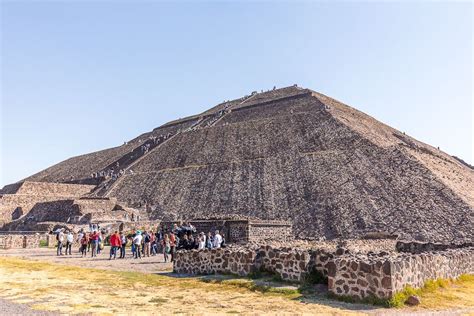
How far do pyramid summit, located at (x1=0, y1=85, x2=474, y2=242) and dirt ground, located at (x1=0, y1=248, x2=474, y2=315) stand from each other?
15.4m

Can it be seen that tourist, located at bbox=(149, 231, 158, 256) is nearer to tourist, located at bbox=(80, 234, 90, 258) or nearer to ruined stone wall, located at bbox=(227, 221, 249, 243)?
tourist, located at bbox=(80, 234, 90, 258)

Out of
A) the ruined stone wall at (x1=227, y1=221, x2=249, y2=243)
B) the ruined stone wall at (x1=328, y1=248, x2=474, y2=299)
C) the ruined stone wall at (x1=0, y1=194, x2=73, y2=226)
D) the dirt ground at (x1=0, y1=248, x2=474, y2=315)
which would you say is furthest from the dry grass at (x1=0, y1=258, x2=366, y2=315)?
the ruined stone wall at (x1=0, y1=194, x2=73, y2=226)

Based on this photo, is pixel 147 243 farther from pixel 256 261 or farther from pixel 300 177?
pixel 300 177

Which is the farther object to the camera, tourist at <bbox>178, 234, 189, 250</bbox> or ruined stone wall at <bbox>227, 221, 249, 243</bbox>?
ruined stone wall at <bbox>227, 221, 249, 243</bbox>

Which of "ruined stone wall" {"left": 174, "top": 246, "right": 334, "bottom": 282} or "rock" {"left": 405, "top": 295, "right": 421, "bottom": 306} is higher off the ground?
"ruined stone wall" {"left": 174, "top": 246, "right": 334, "bottom": 282}

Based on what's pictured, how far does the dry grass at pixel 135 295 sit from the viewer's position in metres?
9.98

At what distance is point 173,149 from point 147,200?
50.5 feet

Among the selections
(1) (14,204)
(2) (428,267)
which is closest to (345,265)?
(2) (428,267)

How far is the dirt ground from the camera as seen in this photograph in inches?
388

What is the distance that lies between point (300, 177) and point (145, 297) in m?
27.0

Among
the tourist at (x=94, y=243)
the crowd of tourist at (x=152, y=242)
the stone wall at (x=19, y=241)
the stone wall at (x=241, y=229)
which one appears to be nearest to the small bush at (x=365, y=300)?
the crowd of tourist at (x=152, y=242)

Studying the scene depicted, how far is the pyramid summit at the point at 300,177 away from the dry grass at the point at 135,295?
51.2 feet

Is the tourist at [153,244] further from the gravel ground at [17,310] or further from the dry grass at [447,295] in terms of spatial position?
the dry grass at [447,295]

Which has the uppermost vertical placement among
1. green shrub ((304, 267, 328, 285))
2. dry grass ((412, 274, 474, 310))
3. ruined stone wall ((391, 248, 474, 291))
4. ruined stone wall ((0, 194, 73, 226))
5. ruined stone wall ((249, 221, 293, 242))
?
ruined stone wall ((0, 194, 73, 226))
